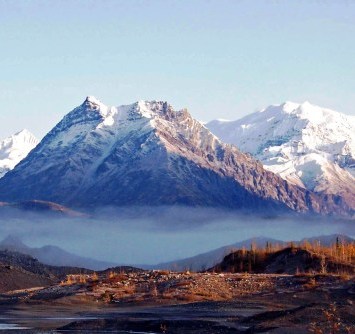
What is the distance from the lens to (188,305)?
89625 millimetres

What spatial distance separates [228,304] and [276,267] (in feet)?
114

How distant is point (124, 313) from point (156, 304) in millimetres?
8927

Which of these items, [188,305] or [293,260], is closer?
[188,305]

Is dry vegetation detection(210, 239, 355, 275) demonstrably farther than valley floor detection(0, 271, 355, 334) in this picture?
Yes

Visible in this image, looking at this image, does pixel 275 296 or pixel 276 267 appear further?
pixel 276 267

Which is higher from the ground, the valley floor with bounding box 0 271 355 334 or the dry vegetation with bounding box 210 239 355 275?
the dry vegetation with bounding box 210 239 355 275

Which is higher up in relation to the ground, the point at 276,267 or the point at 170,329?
the point at 276,267

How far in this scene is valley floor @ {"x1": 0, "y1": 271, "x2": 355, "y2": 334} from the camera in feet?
234

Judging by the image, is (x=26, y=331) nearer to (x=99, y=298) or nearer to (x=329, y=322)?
(x=329, y=322)

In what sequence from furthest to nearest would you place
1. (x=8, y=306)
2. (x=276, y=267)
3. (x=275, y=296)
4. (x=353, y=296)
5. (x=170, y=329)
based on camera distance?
1. (x=276, y=267)
2. (x=8, y=306)
3. (x=275, y=296)
4. (x=353, y=296)
5. (x=170, y=329)

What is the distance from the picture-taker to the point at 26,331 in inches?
2844

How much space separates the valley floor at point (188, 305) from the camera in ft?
234

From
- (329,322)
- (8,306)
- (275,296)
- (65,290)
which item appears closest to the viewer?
(329,322)

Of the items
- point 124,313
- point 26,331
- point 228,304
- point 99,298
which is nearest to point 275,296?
point 228,304
